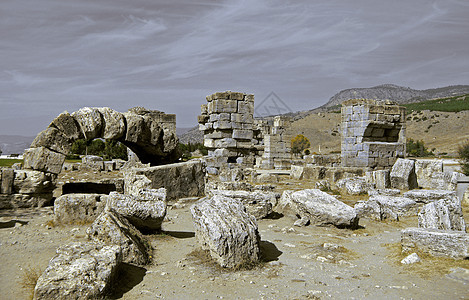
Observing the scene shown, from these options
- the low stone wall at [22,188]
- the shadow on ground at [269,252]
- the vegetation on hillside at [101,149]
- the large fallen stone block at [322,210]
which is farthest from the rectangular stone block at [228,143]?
the vegetation on hillside at [101,149]

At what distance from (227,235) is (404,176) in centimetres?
839

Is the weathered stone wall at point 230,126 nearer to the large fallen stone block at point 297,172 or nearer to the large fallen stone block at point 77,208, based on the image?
the large fallen stone block at point 297,172

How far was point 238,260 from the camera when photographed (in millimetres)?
4828

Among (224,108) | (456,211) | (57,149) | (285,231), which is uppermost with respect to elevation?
(224,108)

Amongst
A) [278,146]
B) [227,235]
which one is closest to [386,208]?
[227,235]

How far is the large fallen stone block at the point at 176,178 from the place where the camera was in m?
8.96

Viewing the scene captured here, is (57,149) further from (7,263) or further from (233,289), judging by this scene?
(233,289)

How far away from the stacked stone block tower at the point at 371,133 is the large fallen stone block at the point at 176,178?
6782 mm

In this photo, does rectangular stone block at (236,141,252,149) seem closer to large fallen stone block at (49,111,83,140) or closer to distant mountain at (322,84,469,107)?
large fallen stone block at (49,111,83,140)

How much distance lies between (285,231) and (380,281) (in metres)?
2.71

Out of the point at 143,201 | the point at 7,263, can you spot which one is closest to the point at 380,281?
the point at 143,201

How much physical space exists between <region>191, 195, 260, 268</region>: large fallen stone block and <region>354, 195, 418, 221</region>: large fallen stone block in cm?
366

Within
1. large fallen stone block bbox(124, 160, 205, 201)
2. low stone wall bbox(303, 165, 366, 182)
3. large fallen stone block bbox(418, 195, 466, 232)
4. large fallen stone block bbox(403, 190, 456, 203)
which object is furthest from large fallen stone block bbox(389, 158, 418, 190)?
large fallen stone block bbox(124, 160, 205, 201)

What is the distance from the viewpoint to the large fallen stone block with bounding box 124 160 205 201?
896cm
